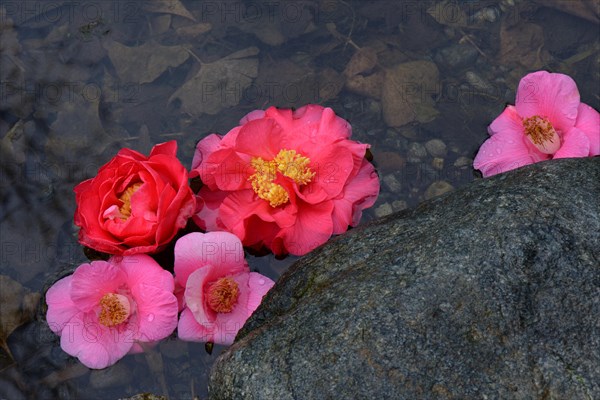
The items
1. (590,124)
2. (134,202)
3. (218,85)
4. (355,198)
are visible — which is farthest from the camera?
(218,85)

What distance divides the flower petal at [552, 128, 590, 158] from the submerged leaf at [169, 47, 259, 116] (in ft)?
5.10

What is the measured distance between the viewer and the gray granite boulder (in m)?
2.16

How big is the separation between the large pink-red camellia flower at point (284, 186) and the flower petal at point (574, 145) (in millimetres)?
812

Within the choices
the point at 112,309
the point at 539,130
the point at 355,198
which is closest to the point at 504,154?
the point at 539,130

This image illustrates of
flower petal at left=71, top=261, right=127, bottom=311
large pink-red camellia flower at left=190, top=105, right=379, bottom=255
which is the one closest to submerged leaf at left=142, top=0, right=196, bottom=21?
large pink-red camellia flower at left=190, top=105, right=379, bottom=255

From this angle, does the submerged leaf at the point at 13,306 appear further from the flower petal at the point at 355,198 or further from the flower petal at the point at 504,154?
the flower petal at the point at 504,154

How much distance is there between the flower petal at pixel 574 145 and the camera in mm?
3213

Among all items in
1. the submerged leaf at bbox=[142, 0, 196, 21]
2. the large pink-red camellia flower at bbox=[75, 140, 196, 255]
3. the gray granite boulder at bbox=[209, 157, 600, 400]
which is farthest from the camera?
the submerged leaf at bbox=[142, 0, 196, 21]

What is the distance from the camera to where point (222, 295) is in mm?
3012

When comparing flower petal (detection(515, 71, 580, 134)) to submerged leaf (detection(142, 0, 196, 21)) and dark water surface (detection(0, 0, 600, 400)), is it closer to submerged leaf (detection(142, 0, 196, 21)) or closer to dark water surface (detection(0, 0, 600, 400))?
dark water surface (detection(0, 0, 600, 400))

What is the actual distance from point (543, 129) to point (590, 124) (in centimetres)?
23

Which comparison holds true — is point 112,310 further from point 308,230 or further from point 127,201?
point 308,230

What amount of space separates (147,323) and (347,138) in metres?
1.19

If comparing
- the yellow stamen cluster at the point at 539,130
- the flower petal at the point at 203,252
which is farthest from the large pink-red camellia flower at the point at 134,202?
the yellow stamen cluster at the point at 539,130
